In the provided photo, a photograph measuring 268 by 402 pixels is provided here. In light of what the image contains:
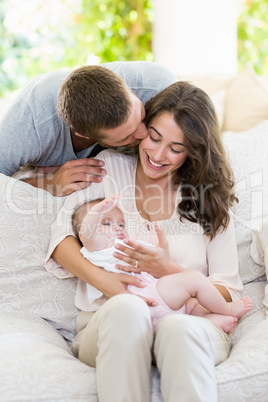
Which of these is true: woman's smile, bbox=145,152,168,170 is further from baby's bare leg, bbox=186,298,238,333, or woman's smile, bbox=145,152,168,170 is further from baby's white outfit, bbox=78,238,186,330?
baby's bare leg, bbox=186,298,238,333

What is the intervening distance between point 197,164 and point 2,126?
31.0 inches

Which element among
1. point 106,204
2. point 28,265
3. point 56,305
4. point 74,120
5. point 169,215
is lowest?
point 56,305

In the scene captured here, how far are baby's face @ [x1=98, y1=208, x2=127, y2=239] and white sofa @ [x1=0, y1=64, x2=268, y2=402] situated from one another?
283mm

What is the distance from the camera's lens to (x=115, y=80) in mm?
1640

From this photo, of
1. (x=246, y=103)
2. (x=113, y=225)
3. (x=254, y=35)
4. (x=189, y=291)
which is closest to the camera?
(x=189, y=291)

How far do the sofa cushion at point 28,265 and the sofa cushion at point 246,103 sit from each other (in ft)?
4.12

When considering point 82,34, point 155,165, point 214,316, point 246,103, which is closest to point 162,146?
point 155,165

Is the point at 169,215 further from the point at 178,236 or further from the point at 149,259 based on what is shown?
the point at 149,259

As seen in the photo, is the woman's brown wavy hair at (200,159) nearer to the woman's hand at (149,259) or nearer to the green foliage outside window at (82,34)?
the woman's hand at (149,259)

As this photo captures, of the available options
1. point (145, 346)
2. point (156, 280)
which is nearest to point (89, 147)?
point (156, 280)

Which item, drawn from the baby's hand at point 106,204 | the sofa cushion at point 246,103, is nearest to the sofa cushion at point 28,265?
the baby's hand at point 106,204

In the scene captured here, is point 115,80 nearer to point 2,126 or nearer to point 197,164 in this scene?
point 197,164

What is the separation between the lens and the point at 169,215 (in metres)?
1.83

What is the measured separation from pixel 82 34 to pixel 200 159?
284cm
